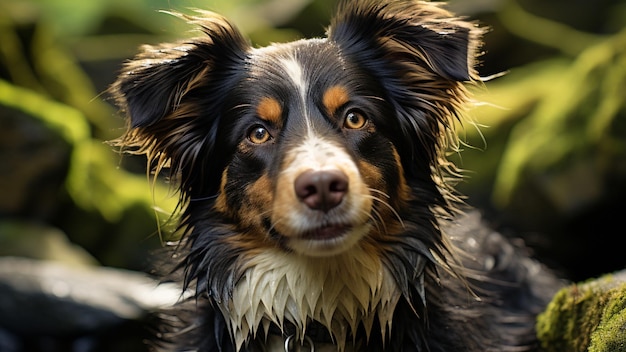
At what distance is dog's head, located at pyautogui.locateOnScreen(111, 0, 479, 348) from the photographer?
3375mm

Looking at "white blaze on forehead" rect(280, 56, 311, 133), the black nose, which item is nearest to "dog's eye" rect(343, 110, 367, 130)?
"white blaze on forehead" rect(280, 56, 311, 133)

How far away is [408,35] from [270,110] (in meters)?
0.76

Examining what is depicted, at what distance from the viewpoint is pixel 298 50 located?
148 inches

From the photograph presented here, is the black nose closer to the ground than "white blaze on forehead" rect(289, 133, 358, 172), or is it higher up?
closer to the ground

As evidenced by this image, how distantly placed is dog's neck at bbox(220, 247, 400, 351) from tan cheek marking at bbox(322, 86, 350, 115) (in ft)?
2.05

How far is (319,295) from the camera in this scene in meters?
3.49

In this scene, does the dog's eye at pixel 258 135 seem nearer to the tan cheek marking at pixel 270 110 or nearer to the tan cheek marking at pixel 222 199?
the tan cheek marking at pixel 270 110

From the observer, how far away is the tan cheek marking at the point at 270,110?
139 inches

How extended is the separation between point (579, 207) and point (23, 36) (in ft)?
18.8

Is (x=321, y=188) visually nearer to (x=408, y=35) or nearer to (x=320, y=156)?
(x=320, y=156)

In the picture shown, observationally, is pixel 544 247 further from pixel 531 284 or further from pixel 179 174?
pixel 179 174

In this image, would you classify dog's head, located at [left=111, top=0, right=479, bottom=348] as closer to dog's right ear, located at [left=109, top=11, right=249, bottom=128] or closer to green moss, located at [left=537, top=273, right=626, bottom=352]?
dog's right ear, located at [left=109, top=11, right=249, bottom=128]

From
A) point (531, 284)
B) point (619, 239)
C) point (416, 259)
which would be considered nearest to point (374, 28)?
point (416, 259)

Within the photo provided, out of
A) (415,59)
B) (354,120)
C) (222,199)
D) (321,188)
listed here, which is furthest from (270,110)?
(415,59)
